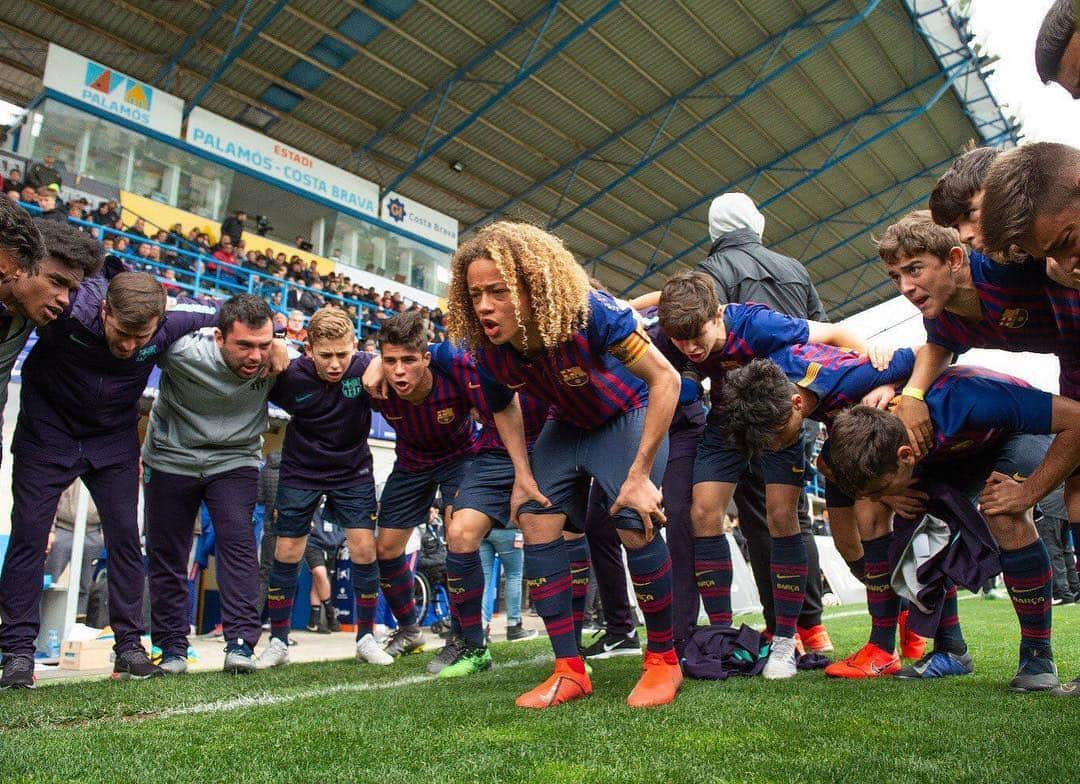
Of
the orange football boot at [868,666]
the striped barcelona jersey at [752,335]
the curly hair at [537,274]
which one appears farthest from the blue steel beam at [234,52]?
the orange football boot at [868,666]

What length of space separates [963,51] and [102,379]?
2160 centimetres

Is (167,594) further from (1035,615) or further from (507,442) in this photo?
(1035,615)

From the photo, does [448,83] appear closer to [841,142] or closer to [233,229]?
[233,229]

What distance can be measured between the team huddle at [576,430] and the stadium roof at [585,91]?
13899mm

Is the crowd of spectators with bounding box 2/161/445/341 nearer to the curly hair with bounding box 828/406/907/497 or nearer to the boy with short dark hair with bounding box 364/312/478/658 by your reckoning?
the boy with short dark hair with bounding box 364/312/478/658

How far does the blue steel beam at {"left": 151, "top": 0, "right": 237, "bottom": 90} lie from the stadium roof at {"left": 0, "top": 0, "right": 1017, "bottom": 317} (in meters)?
0.05

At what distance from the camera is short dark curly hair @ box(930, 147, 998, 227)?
3047 mm

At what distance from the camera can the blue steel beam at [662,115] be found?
1856 cm

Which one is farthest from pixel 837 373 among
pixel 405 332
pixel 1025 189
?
pixel 405 332

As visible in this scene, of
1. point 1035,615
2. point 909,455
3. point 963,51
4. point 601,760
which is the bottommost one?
point 601,760

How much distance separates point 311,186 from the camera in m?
20.6

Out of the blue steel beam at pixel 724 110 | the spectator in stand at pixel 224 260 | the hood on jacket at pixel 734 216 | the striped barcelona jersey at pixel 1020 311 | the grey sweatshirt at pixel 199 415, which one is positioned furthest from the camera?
the blue steel beam at pixel 724 110

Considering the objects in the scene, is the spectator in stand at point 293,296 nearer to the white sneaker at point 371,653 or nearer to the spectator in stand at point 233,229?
the spectator in stand at point 233,229

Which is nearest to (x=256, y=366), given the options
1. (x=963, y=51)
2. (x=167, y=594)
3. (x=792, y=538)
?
(x=167, y=594)
